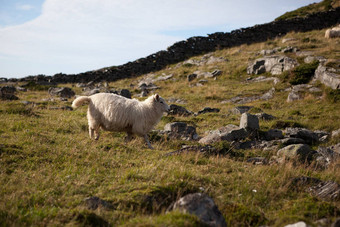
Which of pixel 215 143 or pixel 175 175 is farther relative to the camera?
pixel 215 143

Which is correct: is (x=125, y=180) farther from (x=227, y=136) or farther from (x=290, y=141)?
(x=290, y=141)

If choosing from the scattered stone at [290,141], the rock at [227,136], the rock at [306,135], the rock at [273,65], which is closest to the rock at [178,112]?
the rock at [227,136]

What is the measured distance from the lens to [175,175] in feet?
21.9

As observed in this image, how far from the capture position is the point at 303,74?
66.1 ft

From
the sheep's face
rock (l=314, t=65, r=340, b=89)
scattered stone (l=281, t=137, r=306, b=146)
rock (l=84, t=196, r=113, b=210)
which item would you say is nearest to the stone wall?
rock (l=314, t=65, r=340, b=89)

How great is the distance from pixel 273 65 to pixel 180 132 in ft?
51.4

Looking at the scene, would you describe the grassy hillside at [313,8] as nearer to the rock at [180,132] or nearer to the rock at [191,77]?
the rock at [191,77]

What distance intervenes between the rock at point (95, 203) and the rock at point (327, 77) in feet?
53.5

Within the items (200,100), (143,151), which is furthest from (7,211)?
(200,100)

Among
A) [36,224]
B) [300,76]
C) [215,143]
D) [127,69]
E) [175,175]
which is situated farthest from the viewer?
[127,69]

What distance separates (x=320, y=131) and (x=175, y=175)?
28.0ft

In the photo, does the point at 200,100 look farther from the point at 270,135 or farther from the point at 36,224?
the point at 36,224

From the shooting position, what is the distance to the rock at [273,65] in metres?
22.6

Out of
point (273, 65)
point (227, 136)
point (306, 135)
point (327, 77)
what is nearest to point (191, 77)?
point (273, 65)
